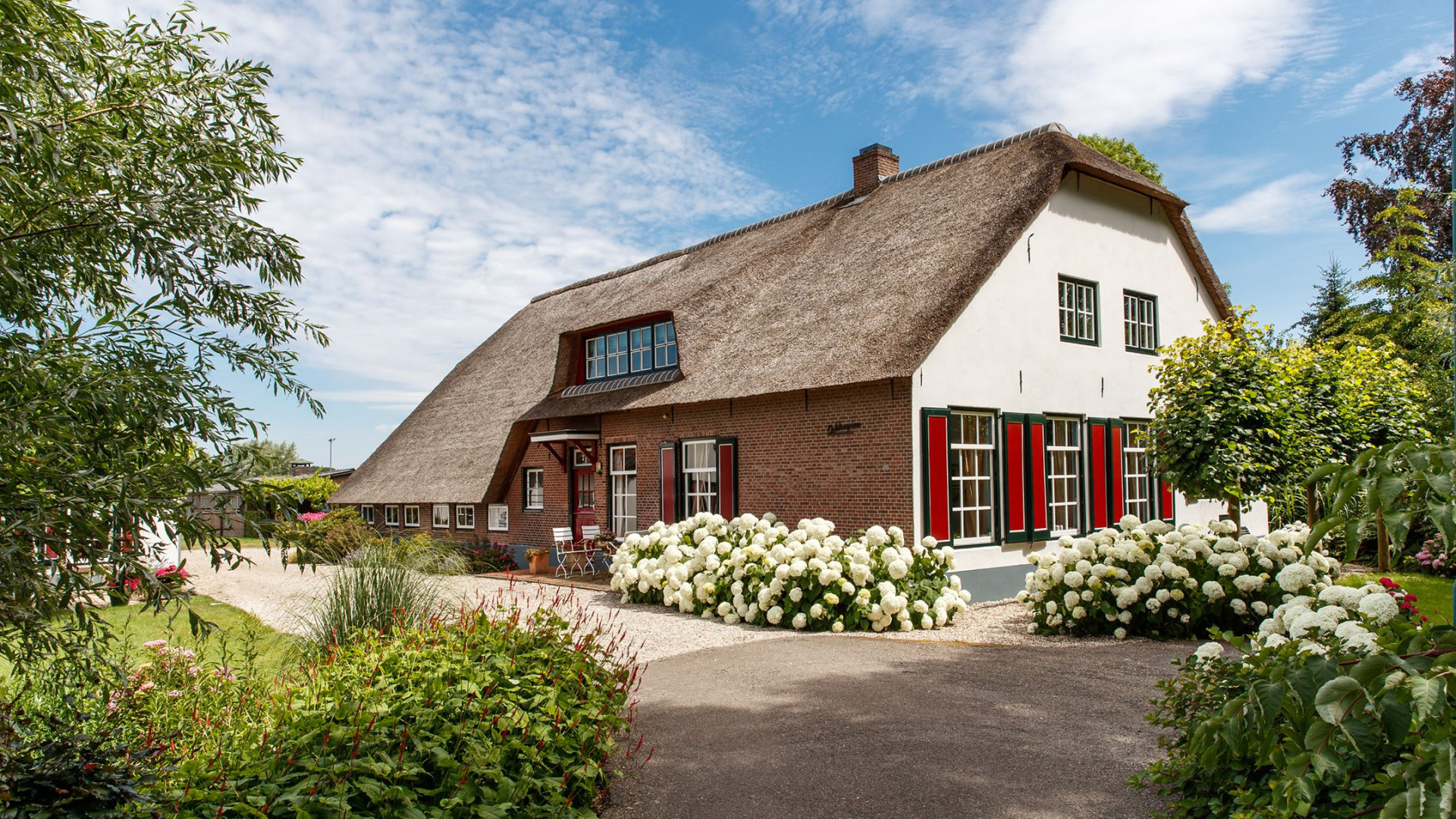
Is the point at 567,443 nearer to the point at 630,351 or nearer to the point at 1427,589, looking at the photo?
the point at 630,351

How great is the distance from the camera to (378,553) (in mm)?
7910

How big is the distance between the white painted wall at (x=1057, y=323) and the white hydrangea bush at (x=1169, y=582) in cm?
222

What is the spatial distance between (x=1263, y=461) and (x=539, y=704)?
388 inches

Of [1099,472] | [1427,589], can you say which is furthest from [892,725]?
[1427,589]

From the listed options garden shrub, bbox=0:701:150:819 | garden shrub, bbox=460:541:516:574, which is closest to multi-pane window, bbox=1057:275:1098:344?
garden shrub, bbox=460:541:516:574

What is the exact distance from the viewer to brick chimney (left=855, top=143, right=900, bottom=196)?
687 inches

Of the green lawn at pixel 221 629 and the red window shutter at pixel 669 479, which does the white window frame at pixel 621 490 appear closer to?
the red window shutter at pixel 669 479

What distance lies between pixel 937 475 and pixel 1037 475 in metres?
2.22

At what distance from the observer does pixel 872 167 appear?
17.5 m

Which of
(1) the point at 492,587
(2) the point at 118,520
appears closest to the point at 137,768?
(2) the point at 118,520

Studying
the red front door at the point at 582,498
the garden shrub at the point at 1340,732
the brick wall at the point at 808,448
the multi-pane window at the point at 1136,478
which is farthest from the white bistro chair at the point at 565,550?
the garden shrub at the point at 1340,732

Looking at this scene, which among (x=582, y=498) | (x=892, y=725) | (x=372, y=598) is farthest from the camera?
(x=582, y=498)

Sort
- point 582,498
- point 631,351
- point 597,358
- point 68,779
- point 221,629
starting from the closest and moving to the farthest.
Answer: point 68,779 < point 221,629 < point 631,351 < point 597,358 < point 582,498

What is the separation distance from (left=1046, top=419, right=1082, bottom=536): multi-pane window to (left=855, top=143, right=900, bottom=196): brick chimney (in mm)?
6258
